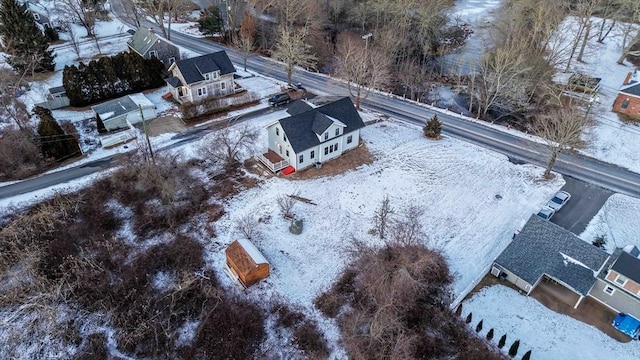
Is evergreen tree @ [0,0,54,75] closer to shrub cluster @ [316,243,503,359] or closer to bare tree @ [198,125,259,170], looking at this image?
bare tree @ [198,125,259,170]

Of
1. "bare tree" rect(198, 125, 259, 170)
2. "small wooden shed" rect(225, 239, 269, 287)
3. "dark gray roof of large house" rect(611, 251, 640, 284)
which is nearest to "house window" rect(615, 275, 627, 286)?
"dark gray roof of large house" rect(611, 251, 640, 284)

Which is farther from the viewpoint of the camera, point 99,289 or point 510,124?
point 510,124

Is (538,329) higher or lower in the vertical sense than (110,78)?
lower

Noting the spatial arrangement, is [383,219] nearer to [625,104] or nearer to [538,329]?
[538,329]

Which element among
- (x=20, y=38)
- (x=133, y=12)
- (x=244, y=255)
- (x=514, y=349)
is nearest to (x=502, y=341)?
(x=514, y=349)

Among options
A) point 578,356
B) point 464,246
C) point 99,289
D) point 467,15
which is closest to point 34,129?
point 99,289

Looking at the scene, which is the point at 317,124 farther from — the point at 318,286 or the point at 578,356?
the point at 578,356
